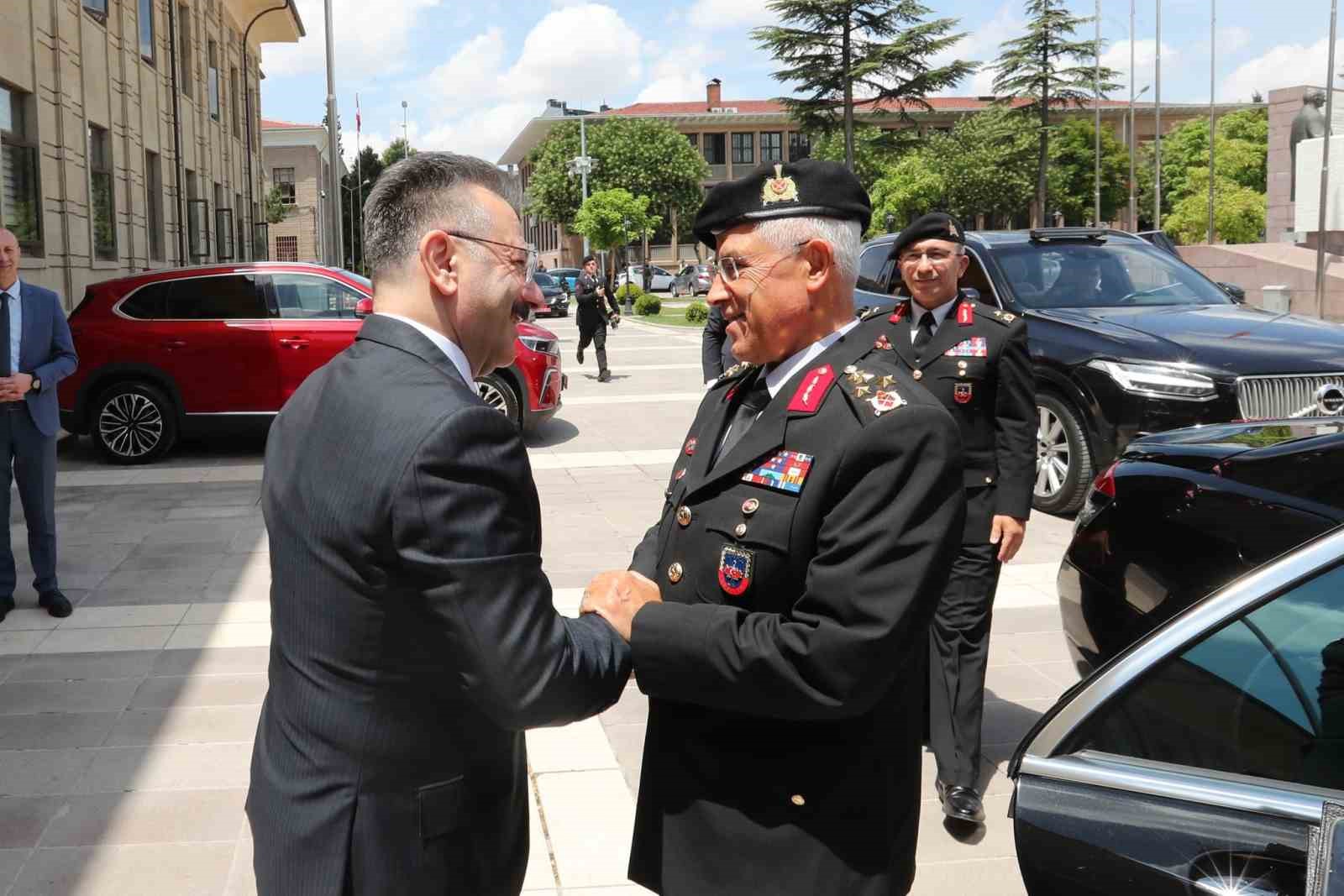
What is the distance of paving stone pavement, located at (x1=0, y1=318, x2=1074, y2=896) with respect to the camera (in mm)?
3799

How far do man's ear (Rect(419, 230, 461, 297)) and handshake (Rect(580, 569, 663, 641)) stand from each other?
53 cm

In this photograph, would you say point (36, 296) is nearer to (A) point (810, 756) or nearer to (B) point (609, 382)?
(A) point (810, 756)

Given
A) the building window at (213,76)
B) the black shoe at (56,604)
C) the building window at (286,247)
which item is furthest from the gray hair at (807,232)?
the building window at (286,247)

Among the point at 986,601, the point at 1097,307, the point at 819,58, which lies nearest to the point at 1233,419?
the point at 1097,307

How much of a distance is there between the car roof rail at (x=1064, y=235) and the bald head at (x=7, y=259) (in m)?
6.96

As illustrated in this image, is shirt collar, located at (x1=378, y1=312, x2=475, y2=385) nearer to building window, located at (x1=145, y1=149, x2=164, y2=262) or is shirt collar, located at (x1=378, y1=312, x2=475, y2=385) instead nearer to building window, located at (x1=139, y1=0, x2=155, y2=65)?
building window, located at (x1=145, y1=149, x2=164, y2=262)

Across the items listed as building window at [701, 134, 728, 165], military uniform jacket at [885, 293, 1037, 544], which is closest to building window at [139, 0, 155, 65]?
military uniform jacket at [885, 293, 1037, 544]

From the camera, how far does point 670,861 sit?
7.08ft

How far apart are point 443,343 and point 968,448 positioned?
270cm

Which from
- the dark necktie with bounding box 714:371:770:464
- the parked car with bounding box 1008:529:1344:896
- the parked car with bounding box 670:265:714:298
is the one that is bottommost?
the parked car with bounding box 1008:529:1344:896

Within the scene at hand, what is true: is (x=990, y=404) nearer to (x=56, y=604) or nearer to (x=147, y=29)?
(x=56, y=604)

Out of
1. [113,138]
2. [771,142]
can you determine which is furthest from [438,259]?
[771,142]

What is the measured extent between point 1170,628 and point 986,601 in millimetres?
2169

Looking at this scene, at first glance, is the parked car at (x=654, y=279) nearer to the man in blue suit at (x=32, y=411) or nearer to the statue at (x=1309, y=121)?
the statue at (x=1309, y=121)
